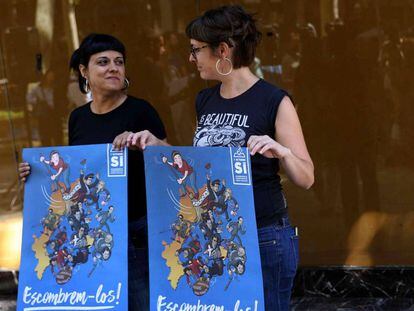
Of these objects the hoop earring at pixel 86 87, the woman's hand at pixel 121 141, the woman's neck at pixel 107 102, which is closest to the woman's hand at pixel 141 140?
the woman's hand at pixel 121 141

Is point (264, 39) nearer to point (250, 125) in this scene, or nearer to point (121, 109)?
point (121, 109)

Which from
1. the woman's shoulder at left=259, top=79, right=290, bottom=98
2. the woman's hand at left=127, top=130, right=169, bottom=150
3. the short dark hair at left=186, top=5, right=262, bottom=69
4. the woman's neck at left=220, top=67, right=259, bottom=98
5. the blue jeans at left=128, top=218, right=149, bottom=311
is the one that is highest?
the short dark hair at left=186, top=5, right=262, bottom=69

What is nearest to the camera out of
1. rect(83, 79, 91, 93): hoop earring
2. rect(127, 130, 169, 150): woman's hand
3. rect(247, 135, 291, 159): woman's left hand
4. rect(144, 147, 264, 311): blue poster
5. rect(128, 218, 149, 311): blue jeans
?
rect(247, 135, 291, 159): woman's left hand

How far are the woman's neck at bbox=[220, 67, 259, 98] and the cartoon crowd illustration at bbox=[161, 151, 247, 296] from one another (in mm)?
309

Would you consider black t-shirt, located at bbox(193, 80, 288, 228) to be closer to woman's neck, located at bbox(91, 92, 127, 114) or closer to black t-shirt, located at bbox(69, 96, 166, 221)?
black t-shirt, located at bbox(69, 96, 166, 221)

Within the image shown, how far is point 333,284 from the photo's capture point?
5496mm

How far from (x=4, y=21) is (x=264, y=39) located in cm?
186

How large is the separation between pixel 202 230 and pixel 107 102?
879 mm

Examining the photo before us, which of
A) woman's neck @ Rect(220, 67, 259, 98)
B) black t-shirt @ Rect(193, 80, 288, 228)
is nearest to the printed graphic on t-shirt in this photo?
black t-shirt @ Rect(193, 80, 288, 228)

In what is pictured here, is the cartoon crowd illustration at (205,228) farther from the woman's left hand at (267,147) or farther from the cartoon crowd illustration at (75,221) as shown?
the cartoon crowd illustration at (75,221)

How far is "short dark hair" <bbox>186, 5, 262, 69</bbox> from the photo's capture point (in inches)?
121

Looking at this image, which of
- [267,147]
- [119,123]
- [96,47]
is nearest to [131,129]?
[119,123]

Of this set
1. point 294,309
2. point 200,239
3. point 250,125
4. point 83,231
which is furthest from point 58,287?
point 294,309

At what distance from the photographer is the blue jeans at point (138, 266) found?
351cm
